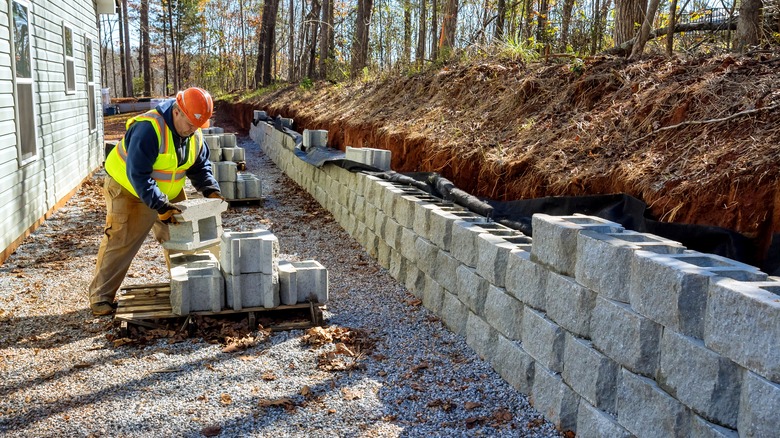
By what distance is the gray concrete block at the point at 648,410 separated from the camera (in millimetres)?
2838

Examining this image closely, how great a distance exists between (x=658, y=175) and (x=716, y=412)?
8.59 feet

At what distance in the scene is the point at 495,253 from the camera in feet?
15.0

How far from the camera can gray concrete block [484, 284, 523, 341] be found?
4.32m

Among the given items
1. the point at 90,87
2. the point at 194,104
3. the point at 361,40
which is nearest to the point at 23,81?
the point at 194,104

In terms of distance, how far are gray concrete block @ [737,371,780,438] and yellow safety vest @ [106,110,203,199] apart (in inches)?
175

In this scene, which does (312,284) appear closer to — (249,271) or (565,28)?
(249,271)

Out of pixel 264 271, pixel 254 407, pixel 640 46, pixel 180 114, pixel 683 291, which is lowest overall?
pixel 254 407

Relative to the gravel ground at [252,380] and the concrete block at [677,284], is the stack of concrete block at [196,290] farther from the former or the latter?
the concrete block at [677,284]

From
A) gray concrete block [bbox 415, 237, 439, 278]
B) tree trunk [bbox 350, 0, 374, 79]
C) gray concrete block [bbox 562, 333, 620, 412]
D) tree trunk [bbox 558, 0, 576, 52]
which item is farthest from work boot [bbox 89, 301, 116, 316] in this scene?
tree trunk [bbox 350, 0, 374, 79]

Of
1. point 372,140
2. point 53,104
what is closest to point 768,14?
point 372,140

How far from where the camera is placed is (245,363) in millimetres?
4809

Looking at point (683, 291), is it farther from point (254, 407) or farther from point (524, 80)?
point (524, 80)

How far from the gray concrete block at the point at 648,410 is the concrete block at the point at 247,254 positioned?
3127 mm

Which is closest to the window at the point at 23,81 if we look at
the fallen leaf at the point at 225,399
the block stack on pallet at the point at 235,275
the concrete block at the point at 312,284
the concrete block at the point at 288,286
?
the block stack on pallet at the point at 235,275
